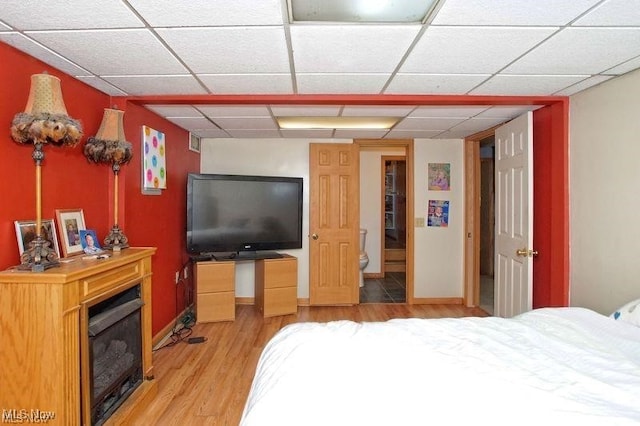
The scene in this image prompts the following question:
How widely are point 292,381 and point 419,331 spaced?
763 millimetres

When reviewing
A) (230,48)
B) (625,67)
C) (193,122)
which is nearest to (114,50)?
(230,48)

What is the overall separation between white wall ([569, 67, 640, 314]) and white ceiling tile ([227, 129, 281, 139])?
9.41ft

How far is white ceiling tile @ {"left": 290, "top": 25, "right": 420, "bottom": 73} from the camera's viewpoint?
5.33ft

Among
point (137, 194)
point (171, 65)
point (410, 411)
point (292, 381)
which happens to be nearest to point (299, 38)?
point (171, 65)

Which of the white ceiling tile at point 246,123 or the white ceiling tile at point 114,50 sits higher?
the white ceiling tile at point 246,123

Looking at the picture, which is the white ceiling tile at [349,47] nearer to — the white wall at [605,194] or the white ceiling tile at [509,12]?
the white ceiling tile at [509,12]

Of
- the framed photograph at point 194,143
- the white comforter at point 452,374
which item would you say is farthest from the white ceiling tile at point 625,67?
the framed photograph at point 194,143

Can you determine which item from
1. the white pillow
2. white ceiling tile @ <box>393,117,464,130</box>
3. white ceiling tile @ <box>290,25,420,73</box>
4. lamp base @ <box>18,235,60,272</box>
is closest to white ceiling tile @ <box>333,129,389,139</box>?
white ceiling tile @ <box>393,117,464,130</box>

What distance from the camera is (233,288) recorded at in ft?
12.5

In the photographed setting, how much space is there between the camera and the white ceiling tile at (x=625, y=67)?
6.38 ft

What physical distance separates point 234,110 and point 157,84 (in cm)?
73

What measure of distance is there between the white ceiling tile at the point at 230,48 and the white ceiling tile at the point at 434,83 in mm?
790

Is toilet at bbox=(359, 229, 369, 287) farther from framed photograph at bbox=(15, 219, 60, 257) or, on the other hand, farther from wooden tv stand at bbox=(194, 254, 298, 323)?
framed photograph at bbox=(15, 219, 60, 257)

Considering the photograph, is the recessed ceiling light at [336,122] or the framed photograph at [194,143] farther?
the framed photograph at [194,143]
